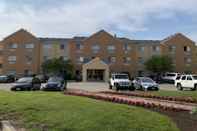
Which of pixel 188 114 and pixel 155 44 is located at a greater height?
pixel 155 44

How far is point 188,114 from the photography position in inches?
632

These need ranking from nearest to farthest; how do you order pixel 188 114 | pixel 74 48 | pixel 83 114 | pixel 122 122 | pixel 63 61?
pixel 122 122
pixel 83 114
pixel 188 114
pixel 63 61
pixel 74 48

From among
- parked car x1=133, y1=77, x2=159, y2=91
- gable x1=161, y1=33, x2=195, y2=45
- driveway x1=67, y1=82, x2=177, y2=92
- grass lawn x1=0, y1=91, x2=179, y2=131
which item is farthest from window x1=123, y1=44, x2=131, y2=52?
grass lawn x1=0, y1=91, x2=179, y2=131

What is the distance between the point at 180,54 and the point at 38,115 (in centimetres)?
8411

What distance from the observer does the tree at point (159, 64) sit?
8712cm

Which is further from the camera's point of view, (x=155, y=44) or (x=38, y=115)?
(x=155, y=44)

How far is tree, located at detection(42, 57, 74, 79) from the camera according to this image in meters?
85.1

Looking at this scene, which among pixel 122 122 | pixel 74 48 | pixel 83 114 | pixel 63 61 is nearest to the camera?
pixel 122 122

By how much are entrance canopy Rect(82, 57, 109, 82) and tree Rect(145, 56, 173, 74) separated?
937cm

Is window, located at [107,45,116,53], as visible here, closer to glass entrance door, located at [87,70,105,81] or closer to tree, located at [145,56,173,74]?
glass entrance door, located at [87,70,105,81]

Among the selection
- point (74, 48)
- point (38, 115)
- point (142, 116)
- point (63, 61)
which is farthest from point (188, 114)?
point (74, 48)

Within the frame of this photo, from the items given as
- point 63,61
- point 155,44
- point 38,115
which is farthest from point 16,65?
point 38,115

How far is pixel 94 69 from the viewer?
87.3 m

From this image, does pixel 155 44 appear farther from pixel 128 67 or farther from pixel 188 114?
pixel 188 114
